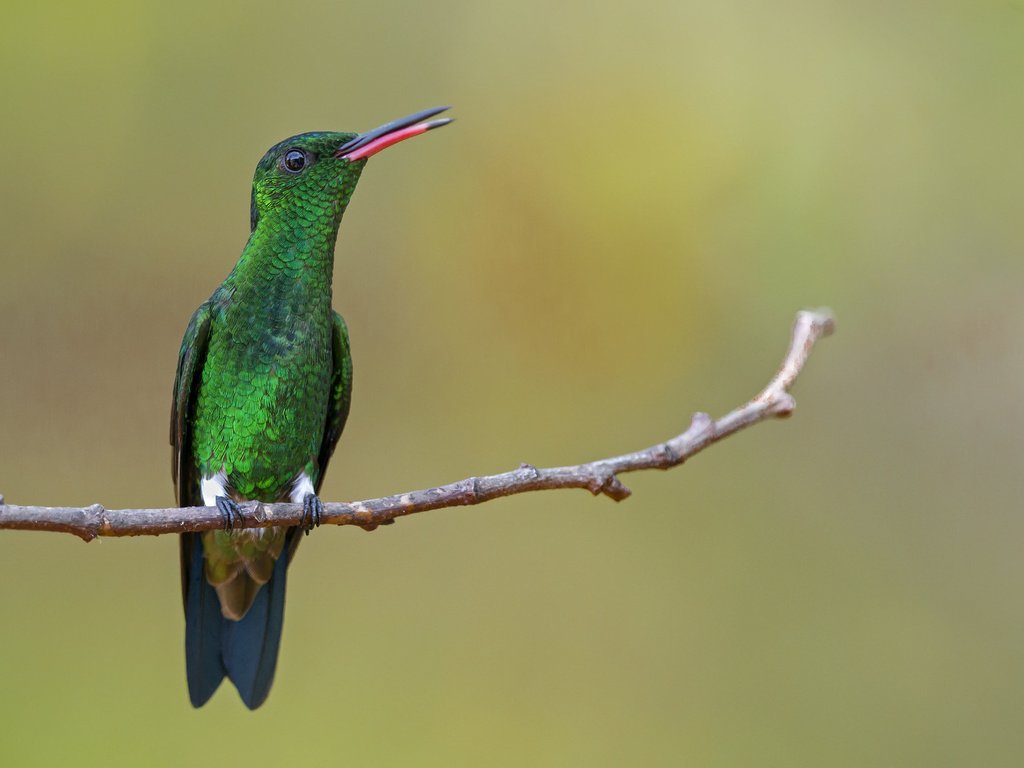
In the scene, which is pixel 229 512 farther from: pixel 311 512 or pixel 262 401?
pixel 262 401

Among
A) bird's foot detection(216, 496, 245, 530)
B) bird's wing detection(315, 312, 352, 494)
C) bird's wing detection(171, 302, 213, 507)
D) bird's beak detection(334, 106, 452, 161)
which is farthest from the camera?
bird's wing detection(315, 312, 352, 494)

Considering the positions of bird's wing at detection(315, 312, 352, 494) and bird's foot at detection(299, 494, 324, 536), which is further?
bird's wing at detection(315, 312, 352, 494)

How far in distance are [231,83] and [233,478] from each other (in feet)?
4.34

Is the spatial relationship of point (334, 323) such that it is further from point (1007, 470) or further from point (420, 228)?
point (1007, 470)

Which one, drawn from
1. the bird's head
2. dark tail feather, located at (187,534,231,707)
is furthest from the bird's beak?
dark tail feather, located at (187,534,231,707)

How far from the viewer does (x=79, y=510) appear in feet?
4.13

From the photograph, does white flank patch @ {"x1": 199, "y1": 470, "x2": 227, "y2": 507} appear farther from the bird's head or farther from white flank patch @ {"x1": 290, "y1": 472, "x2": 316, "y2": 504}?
the bird's head

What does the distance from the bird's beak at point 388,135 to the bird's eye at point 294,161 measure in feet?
0.17

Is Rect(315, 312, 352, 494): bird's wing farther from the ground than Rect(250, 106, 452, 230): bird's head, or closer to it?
closer to it

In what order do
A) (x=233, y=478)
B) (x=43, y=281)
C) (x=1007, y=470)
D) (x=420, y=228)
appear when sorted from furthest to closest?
(x=1007, y=470) → (x=420, y=228) → (x=43, y=281) → (x=233, y=478)

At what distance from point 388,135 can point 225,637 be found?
2.94ft

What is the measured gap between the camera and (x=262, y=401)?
5.35 ft

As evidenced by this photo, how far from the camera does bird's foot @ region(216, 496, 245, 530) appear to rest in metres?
1.42

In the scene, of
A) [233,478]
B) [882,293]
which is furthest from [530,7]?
[233,478]
